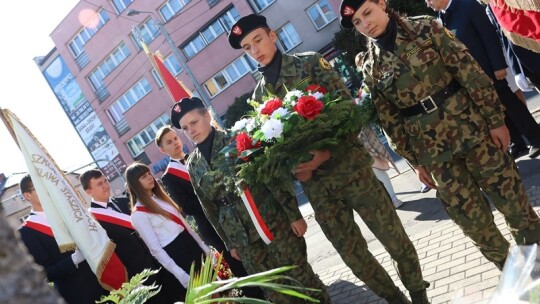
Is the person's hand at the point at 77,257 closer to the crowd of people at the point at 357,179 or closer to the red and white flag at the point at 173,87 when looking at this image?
the crowd of people at the point at 357,179

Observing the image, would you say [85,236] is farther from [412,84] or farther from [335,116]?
[412,84]

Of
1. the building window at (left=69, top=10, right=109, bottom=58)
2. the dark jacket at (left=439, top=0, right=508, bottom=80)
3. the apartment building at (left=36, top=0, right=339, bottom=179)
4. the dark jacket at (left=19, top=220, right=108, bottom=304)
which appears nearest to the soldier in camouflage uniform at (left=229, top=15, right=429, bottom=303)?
the dark jacket at (left=439, top=0, right=508, bottom=80)

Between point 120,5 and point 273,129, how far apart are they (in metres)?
33.2

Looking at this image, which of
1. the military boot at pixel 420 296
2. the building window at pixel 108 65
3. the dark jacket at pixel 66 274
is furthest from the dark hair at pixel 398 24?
the building window at pixel 108 65

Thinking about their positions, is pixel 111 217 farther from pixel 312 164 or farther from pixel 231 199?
pixel 312 164

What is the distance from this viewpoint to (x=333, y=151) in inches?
136

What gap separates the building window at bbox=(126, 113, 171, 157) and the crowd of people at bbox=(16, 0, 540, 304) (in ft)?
96.8

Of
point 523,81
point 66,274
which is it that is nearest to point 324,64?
point 523,81

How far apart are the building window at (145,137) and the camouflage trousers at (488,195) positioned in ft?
103

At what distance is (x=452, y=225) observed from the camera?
16.0ft

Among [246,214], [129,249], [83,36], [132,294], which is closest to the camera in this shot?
[132,294]

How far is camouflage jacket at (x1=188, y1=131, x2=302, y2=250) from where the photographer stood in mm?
3795

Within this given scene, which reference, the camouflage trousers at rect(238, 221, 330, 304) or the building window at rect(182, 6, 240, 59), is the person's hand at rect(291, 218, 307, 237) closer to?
the camouflage trousers at rect(238, 221, 330, 304)

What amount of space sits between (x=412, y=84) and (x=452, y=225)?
2.26m
